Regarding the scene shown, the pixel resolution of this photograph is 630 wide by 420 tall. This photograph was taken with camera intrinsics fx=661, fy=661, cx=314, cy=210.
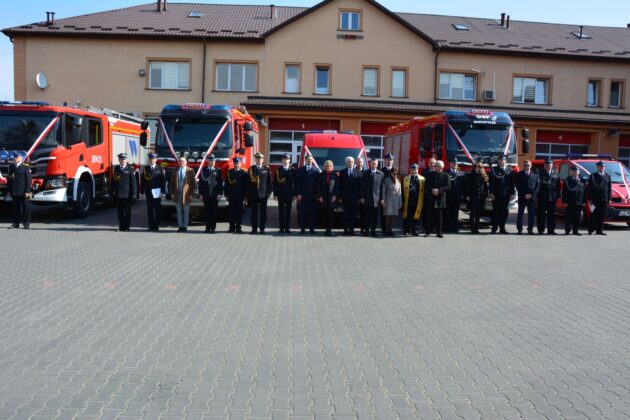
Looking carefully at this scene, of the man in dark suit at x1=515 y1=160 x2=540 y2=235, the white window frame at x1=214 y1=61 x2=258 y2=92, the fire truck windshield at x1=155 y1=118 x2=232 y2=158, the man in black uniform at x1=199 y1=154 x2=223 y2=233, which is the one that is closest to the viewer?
the man in black uniform at x1=199 y1=154 x2=223 y2=233

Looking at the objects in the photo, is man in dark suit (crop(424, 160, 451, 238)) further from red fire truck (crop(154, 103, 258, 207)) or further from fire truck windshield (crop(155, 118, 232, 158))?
fire truck windshield (crop(155, 118, 232, 158))

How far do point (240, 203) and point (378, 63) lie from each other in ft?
62.1

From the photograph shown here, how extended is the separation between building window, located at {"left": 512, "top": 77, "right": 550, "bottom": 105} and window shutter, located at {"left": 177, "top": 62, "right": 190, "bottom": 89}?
16.5 m

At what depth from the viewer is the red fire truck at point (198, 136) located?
17062mm

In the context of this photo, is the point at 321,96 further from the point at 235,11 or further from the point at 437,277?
the point at 437,277

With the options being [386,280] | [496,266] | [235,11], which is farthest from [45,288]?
[235,11]

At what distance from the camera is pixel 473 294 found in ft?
29.1

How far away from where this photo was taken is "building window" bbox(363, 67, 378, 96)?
33000 millimetres

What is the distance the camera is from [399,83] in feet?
109

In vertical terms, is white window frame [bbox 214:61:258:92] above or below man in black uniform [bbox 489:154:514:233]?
above

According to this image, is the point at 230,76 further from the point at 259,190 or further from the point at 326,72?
the point at 259,190

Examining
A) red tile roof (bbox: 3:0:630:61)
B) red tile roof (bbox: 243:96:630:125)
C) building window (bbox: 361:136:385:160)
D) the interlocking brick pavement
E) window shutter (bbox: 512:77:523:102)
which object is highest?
red tile roof (bbox: 3:0:630:61)

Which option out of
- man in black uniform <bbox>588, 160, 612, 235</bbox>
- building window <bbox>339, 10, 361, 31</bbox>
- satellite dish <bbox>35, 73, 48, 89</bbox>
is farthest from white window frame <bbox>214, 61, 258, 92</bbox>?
man in black uniform <bbox>588, 160, 612, 235</bbox>

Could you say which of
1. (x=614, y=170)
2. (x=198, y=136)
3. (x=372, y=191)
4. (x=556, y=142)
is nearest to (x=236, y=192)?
(x=198, y=136)
